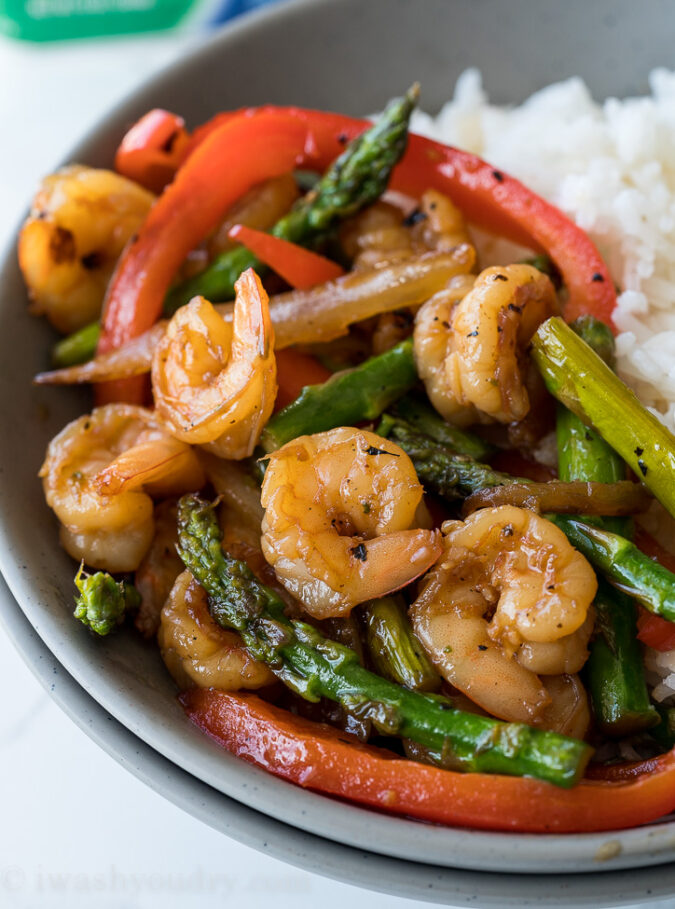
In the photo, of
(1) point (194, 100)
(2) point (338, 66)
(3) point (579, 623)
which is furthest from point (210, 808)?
(2) point (338, 66)

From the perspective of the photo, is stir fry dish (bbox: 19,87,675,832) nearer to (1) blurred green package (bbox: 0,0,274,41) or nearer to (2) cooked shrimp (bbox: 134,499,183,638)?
(2) cooked shrimp (bbox: 134,499,183,638)

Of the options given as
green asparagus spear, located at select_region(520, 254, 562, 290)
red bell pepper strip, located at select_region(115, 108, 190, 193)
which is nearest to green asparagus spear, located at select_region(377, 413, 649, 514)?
green asparagus spear, located at select_region(520, 254, 562, 290)

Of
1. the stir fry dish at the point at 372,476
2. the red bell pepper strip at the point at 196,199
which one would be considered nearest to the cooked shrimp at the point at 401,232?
the stir fry dish at the point at 372,476

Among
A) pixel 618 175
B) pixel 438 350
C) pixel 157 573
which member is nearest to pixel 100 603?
pixel 157 573

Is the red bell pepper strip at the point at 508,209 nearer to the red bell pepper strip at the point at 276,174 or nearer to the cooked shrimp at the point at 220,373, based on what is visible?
the red bell pepper strip at the point at 276,174

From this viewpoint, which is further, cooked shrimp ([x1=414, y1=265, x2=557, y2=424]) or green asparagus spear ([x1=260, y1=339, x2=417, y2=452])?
green asparagus spear ([x1=260, y1=339, x2=417, y2=452])

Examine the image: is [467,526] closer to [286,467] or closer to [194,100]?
[286,467]
